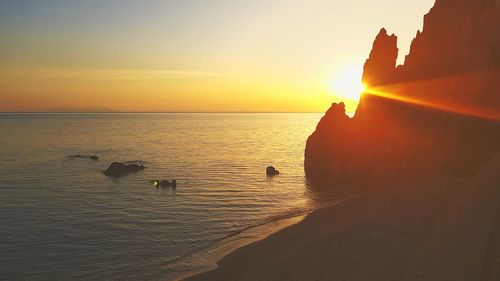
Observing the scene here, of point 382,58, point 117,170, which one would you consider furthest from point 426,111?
point 117,170

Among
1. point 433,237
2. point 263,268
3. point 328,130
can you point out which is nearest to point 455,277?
point 433,237

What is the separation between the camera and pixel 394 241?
83.3 feet

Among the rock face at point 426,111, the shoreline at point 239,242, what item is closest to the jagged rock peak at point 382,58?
the rock face at point 426,111

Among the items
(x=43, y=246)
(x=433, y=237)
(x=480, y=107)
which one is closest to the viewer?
(x=433, y=237)

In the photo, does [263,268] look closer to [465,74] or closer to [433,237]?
[433,237]

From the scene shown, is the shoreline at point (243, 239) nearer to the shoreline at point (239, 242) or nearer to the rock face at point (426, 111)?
the shoreline at point (239, 242)

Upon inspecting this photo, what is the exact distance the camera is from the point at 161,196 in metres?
52.8

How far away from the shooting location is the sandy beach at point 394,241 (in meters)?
16.0

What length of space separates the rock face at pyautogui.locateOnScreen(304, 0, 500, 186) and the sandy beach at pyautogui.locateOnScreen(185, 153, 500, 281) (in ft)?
41.5

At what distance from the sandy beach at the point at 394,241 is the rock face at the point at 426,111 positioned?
12.6 metres

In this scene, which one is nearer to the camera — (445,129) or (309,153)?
(445,129)

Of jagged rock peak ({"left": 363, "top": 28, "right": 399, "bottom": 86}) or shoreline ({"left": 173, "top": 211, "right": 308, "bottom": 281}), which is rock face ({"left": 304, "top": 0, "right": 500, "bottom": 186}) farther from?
shoreline ({"left": 173, "top": 211, "right": 308, "bottom": 281})

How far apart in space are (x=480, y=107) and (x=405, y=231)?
Result: 90.8ft

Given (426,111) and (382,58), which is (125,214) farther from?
(382,58)
